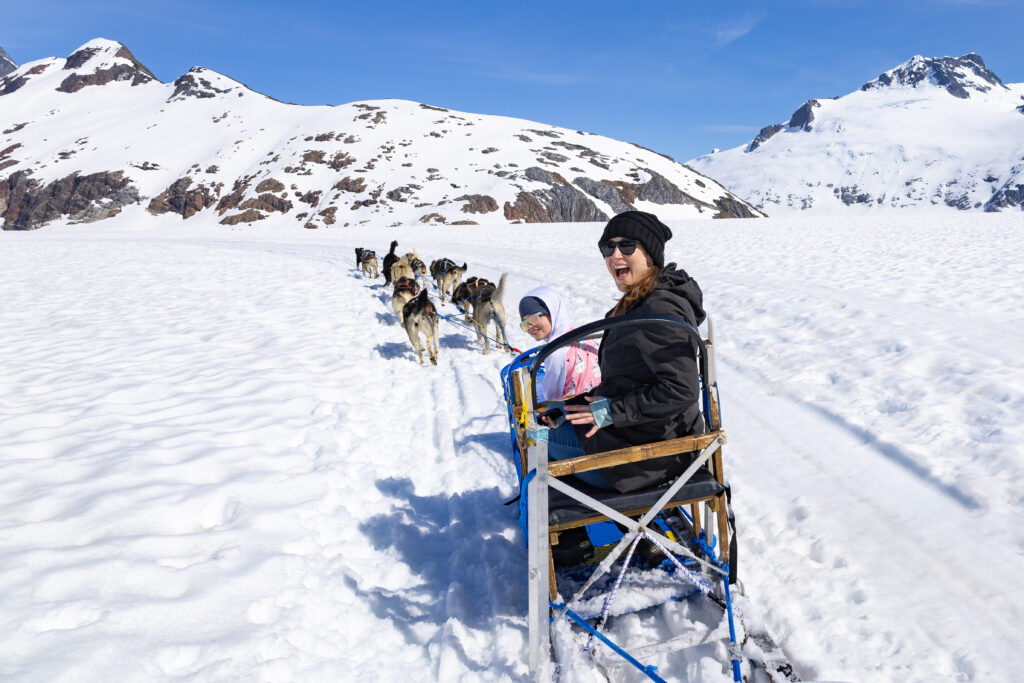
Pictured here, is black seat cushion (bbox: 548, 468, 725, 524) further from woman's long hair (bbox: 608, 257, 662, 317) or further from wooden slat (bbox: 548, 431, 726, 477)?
woman's long hair (bbox: 608, 257, 662, 317)

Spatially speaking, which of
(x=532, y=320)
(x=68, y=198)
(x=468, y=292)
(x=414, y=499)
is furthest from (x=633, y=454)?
(x=68, y=198)

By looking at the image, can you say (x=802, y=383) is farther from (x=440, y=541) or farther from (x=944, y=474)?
(x=440, y=541)

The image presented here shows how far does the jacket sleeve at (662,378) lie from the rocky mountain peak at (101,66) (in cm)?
21421

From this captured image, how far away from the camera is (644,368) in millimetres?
2299

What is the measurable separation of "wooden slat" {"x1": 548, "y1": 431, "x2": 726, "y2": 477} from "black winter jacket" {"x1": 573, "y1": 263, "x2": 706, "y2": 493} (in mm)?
101

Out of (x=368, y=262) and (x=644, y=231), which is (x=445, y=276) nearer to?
(x=368, y=262)

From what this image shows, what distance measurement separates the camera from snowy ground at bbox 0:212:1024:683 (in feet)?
8.26

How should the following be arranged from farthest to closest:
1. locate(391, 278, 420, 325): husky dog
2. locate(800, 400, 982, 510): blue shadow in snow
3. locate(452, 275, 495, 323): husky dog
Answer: locate(391, 278, 420, 325): husky dog, locate(452, 275, 495, 323): husky dog, locate(800, 400, 982, 510): blue shadow in snow

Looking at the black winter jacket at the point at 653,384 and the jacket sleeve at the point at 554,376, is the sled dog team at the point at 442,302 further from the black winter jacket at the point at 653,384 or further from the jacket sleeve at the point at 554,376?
the black winter jacket at the point at 653,384

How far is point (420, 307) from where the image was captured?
7.62 m

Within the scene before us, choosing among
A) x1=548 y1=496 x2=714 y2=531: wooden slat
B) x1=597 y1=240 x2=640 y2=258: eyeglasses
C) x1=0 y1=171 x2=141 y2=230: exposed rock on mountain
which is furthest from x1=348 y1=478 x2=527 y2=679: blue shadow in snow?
x1=0 y1=171 x2=141 y2=230: exposed rock on mountain

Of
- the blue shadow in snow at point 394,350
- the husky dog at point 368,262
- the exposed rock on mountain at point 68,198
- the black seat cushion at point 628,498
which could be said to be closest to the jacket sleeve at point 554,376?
the black seat cushion at point 628,498

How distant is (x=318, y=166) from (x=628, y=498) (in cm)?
10507

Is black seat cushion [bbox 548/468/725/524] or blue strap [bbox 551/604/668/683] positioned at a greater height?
black seat cushion [bbox 548/468/725/524]
